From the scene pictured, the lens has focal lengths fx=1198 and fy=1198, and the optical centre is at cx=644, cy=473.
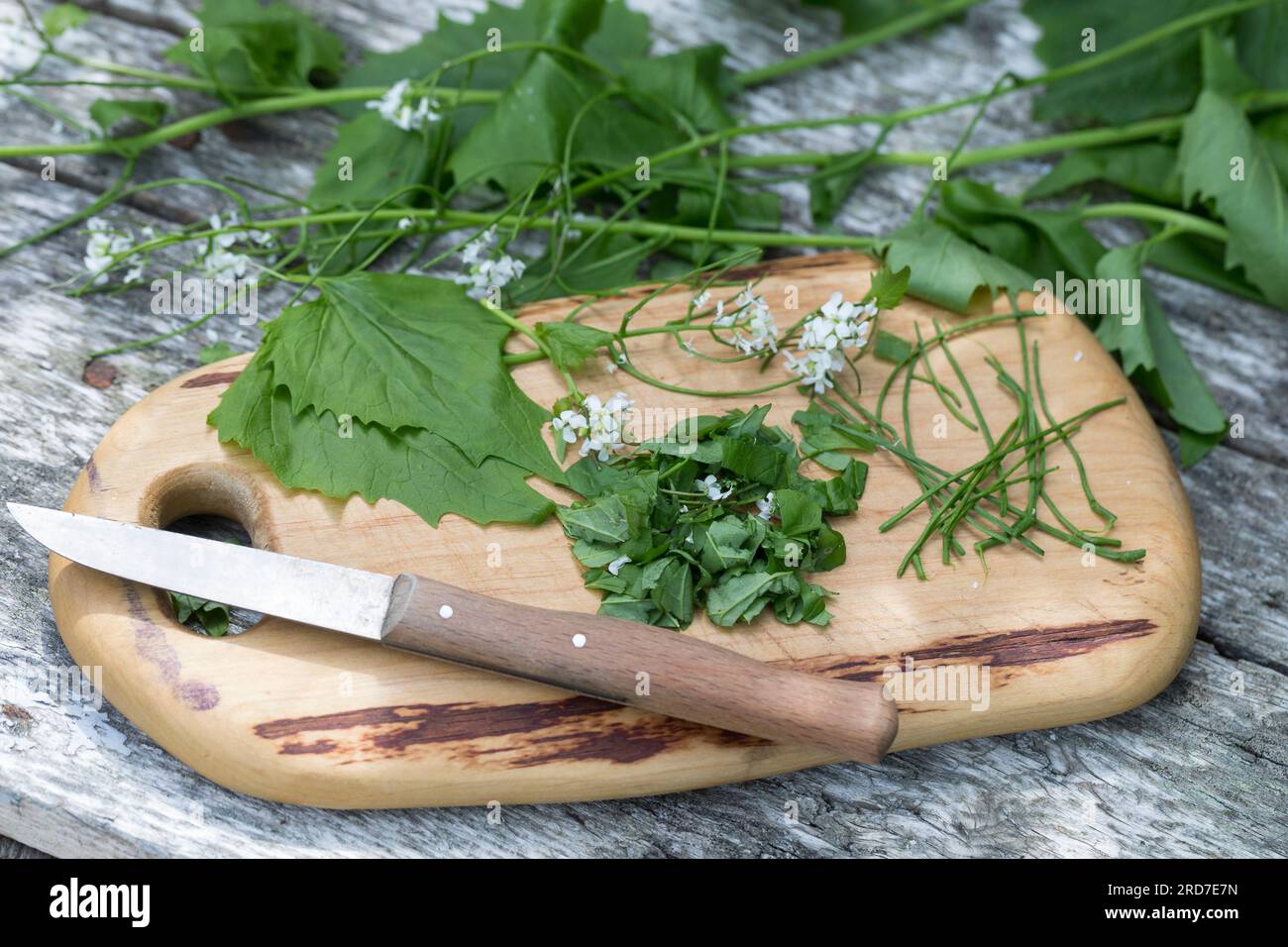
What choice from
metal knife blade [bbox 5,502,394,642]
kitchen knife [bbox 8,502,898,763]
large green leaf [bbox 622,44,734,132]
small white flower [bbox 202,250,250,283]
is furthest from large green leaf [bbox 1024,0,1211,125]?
metal knife blade [bbox 5,502,394,642]

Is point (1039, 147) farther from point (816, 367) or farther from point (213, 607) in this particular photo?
point (213, 607)

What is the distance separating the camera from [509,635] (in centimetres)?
124

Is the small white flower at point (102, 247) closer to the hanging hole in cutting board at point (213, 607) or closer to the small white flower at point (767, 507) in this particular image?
the hanging hole in cutting board at point (213, 607)

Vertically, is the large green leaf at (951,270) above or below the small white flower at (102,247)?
below

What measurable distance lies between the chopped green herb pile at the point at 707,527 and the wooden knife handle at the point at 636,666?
8 centimetres

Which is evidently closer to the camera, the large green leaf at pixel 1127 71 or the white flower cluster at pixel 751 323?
the white flower cluster at pixel 751 323

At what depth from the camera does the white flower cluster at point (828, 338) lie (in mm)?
1501

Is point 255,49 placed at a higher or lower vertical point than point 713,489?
higher

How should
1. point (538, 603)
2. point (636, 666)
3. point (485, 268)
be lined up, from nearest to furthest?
point (636, 666) < point (538, 603) < point (485, 268)

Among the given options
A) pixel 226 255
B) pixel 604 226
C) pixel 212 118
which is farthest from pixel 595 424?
pixel 212 118

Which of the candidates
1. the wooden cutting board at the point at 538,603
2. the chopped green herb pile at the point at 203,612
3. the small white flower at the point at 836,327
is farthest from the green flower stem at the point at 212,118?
the chopped green herb pile at the point at 203,612

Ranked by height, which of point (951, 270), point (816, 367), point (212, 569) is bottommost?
point (212, 569)

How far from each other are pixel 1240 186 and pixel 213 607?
1531 millimetres

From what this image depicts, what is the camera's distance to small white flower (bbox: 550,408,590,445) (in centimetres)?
143
